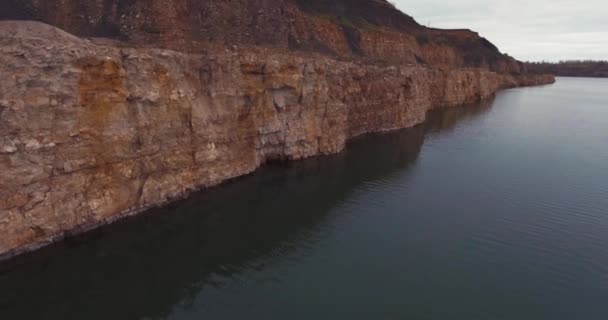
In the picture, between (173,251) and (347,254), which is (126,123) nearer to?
(173,251)

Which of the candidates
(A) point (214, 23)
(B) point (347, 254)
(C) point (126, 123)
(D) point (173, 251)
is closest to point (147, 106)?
(C) point (126, 123)

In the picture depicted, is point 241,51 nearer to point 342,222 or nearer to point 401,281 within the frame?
point 342,222

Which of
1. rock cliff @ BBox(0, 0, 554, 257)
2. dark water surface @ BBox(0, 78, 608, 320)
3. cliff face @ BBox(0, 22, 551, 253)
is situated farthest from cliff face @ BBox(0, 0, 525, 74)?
dark water surface @ BBox(0, 78, 608, 320)

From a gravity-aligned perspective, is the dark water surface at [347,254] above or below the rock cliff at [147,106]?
below

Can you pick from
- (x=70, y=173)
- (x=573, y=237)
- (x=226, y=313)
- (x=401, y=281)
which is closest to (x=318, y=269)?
(x=401, y=281)

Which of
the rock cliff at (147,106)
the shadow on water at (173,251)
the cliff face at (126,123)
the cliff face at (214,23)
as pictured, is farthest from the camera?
the cliff face at (214,23)

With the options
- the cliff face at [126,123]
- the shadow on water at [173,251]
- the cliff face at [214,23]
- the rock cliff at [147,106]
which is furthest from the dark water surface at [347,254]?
the cliff face at [214,23]

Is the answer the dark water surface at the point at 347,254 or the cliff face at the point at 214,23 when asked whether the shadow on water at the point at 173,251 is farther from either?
the cliff face at the point at 214,23
